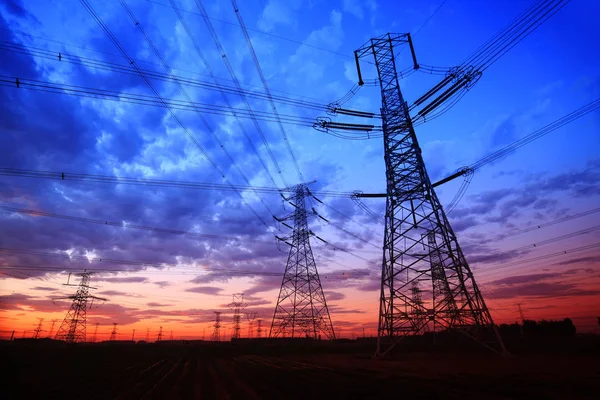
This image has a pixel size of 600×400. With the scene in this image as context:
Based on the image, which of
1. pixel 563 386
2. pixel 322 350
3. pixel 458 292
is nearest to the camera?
pixel 563 386

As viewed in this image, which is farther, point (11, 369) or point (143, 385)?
point (11, 369)

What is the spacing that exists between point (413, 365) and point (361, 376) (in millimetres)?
4644

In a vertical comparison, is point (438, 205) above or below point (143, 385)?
above

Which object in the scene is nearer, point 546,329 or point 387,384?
point 387,384

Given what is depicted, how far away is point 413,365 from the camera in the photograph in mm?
17078

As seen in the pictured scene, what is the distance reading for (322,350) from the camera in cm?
3628

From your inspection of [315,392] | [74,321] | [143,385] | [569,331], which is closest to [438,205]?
[315,392]

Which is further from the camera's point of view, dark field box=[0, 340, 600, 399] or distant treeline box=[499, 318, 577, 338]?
distant treeline box=[499, 318, 577, 338]

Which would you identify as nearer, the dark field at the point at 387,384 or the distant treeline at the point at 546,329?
the dark field at the point at 387,384

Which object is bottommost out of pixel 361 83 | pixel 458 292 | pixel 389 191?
pixel 458 292

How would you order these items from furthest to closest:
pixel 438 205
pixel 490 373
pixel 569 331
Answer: pixel 569 331, pixel 438 205, pixel 490 373

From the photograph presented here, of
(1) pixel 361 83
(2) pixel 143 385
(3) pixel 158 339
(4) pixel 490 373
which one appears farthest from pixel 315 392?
(3) pixel 158 339

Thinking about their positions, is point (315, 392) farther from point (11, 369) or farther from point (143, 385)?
point (11, 369)

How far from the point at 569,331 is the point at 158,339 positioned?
130 metres
